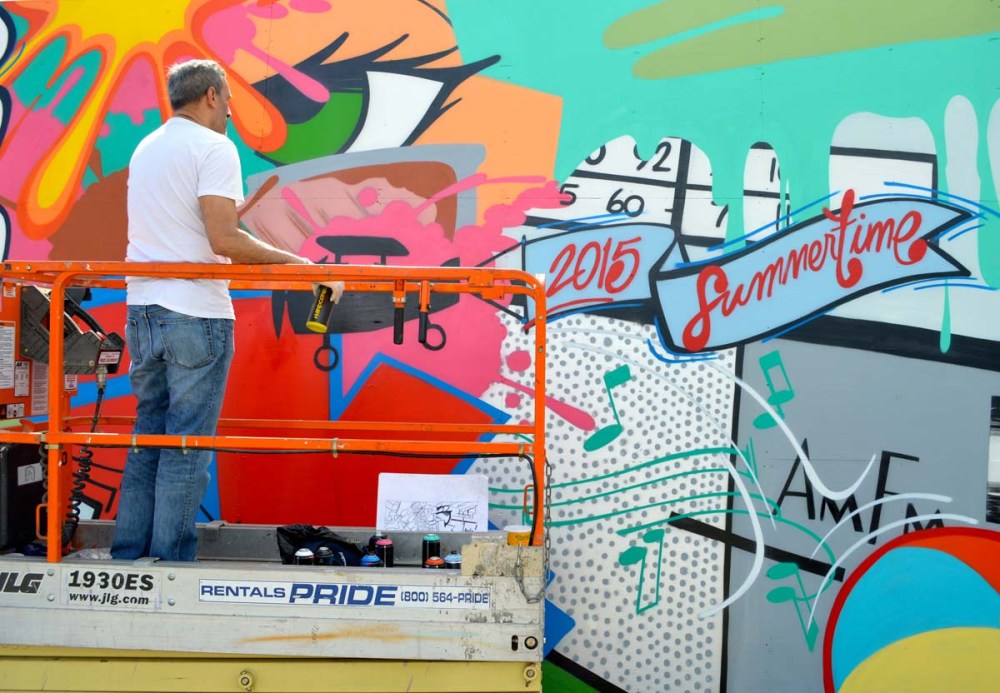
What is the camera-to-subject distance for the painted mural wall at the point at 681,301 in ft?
13.3

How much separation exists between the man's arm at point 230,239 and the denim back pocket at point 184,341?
29cm

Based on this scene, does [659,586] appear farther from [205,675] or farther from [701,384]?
[205,675]

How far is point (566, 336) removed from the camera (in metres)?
4.14

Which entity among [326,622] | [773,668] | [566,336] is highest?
[566,336]

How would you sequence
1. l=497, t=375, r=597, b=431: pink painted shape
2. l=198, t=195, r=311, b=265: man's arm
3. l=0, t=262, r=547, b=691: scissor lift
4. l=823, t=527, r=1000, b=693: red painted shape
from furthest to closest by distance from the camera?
l=497, t=375, r=597, b=431: pink painted shape → l=823, t=527, r=1000, b=693: red painted shape → l=198, t=195, r=311, b=265: man's arm → l=0, t=262, r=547, b=691: scissor lift

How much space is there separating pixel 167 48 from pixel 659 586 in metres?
3.60

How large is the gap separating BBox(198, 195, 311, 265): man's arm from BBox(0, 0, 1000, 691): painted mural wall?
122 centimetres

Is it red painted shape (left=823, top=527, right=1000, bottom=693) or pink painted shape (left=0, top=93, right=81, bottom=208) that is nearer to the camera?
red painted shape (left=823, top=527, right=1000, bottom=693)

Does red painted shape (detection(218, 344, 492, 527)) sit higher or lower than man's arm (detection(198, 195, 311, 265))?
lower

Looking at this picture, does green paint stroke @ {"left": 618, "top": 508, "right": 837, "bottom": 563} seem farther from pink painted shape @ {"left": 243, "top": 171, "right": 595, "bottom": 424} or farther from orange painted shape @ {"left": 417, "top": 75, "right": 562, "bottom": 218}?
orange painted shape @ {"left": 417, "top": 75, "right": 562, "bottom": 218}

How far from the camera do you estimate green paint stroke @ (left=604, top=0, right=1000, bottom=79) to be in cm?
407

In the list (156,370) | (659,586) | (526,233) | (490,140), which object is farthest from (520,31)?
(659,586)

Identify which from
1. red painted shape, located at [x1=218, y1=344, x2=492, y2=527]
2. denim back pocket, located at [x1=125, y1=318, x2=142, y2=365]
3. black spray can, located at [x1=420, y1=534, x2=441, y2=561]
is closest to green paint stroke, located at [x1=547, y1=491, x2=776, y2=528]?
red painted shape, located at [x1=218, y1=344, x2=492, y2=527]

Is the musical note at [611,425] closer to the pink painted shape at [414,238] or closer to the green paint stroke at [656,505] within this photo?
the pink painted shape at [414,238]
